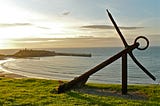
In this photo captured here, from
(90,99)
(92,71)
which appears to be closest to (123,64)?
(92,71)

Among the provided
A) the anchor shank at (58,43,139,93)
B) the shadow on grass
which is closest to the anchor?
the anchor shank at (58,43,139,93)

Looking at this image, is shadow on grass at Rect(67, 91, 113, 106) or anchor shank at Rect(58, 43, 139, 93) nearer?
shadow on grass at Rect(67, 91, 113, 106)

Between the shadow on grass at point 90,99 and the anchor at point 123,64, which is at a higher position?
the anchor at point 123,64

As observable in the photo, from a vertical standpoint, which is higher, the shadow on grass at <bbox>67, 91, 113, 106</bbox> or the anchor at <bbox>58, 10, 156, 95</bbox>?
the anchor at <bbox>58, 10, 156, 95</bbox>

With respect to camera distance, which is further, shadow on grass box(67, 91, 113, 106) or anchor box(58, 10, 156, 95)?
anchor box(58, 10, 156, 95)

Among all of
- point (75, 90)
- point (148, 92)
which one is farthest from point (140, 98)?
point (75, 90)

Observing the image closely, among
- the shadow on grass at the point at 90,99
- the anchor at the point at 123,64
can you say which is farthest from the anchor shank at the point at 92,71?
the shadow on grass at the point at 90,99

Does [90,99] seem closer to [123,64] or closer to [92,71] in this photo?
[92,71]

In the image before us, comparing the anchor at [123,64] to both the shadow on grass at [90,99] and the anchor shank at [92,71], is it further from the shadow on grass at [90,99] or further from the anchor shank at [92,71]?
the shadow on grass at [90,99]

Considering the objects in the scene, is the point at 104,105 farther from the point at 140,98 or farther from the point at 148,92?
the point at 148,92

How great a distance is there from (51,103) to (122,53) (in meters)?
4.88

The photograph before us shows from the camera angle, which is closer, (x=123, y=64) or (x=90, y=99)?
(x=90, y=99)

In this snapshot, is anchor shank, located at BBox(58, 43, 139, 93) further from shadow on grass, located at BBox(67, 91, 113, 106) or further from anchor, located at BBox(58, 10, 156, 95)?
shadow on grass, located at BBox(67, 91, 113, 106)

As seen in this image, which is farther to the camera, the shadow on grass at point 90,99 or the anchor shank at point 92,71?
the anchor shank at point 92,71
